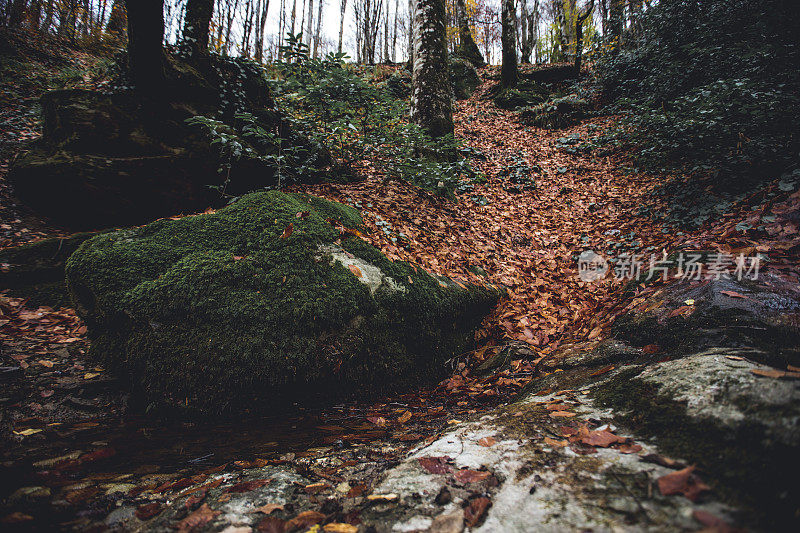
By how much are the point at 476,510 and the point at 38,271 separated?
515 centimetres

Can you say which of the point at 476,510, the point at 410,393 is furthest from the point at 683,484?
the point at 410,393

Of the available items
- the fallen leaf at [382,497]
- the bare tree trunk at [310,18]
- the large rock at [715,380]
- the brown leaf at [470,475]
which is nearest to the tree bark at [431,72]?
the large rock at [715,380]

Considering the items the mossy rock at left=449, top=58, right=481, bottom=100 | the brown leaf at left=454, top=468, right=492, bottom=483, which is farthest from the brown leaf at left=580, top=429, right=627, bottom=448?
the mossy rock at left=449, top=58, right=481, bottom=100

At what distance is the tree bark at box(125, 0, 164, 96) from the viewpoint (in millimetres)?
3998

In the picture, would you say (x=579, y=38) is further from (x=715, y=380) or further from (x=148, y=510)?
(x=148, y=510)

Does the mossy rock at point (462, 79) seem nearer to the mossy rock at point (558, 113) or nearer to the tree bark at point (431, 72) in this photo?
the mossy rock at point (558, 113)

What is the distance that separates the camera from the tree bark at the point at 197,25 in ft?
17.9

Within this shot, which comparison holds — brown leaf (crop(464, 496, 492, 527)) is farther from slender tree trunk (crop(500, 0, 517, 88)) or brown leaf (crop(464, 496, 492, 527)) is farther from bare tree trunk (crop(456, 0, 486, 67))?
bare tree trunk (crop(456, 0, 486, 67))

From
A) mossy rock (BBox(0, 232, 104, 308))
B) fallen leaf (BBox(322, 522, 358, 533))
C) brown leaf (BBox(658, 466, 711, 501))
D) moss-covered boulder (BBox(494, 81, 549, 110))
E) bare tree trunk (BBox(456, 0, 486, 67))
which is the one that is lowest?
fallen leaf (BBox(322, 522, 358, 533))

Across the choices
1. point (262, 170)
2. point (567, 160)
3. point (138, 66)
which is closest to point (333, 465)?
point (262, 170)

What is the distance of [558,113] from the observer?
1057cm

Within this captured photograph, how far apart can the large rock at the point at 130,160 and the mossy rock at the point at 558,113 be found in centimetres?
891

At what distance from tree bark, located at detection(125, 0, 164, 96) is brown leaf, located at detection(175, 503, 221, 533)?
18.4ft

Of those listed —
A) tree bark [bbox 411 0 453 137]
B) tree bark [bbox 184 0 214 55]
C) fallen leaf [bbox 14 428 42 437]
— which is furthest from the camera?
tree bark [bbox 411 0 453 137]
